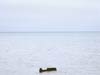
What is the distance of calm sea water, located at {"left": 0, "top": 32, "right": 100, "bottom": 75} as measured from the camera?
2133mm

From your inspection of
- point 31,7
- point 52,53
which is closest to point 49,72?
point 52,53

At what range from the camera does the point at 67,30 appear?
312 cm

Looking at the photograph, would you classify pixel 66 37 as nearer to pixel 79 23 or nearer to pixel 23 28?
pixel 79 23

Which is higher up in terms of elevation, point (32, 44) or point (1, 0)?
point (1, 0)

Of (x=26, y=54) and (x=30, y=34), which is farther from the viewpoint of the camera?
(x=30, y=34)

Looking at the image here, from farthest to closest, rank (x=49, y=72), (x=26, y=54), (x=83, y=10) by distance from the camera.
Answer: (x=83, y=10) < (x=26, y=54) < (x=49, y=72)

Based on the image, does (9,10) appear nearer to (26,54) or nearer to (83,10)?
(26,54)

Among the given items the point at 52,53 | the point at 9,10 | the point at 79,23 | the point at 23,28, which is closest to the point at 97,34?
the point at 79,23

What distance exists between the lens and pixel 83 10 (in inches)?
121

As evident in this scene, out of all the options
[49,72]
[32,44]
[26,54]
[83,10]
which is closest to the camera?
[49,72]

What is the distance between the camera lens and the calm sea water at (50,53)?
213 centimetres

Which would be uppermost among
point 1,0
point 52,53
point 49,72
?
point 1,0

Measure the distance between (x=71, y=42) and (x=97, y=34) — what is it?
22.8 inches

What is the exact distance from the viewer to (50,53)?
101 inches
